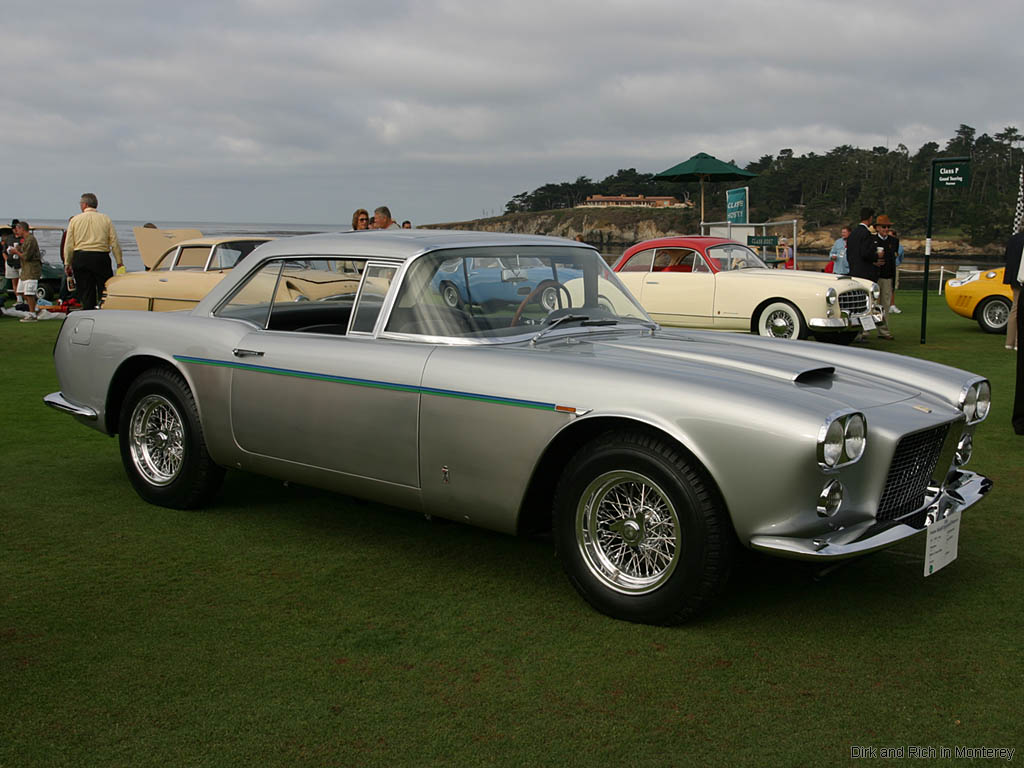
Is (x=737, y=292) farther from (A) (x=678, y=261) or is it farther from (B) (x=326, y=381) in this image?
(B) (x=326, y=381)

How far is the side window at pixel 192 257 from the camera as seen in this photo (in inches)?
485

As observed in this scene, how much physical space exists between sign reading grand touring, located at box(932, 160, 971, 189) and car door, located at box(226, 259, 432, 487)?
421 inches

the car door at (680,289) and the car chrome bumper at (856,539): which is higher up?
the car door at (680,289)

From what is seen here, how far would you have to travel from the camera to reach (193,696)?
2.93 metres

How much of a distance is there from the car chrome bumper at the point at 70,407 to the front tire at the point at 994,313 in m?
13.0

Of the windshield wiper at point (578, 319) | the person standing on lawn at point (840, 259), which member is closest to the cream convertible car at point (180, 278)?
the windshield wiper at point (578, 319)

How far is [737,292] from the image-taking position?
12.5 meters

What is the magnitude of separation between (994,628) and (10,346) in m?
11.7

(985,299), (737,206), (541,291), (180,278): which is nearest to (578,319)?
(541,291)

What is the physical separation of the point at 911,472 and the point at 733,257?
9865 mm

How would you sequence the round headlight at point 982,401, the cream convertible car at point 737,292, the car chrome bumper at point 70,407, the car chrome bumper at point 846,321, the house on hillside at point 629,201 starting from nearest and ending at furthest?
1. the round headlight at point 982,401
2. the car chrome bumper at point 70,407
3. the car chrome bumper at point 846,321
4. the cream convertible car at point 737,292
5. the house on hillside at point 629,201

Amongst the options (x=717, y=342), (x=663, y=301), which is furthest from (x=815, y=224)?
(x=717, y=342)

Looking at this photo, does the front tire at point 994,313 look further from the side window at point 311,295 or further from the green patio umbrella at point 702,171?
the side window at point 311,295

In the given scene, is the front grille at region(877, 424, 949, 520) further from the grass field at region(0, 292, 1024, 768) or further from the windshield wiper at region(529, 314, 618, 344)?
the windshield wiper at region(529, 314, 618, 344)
